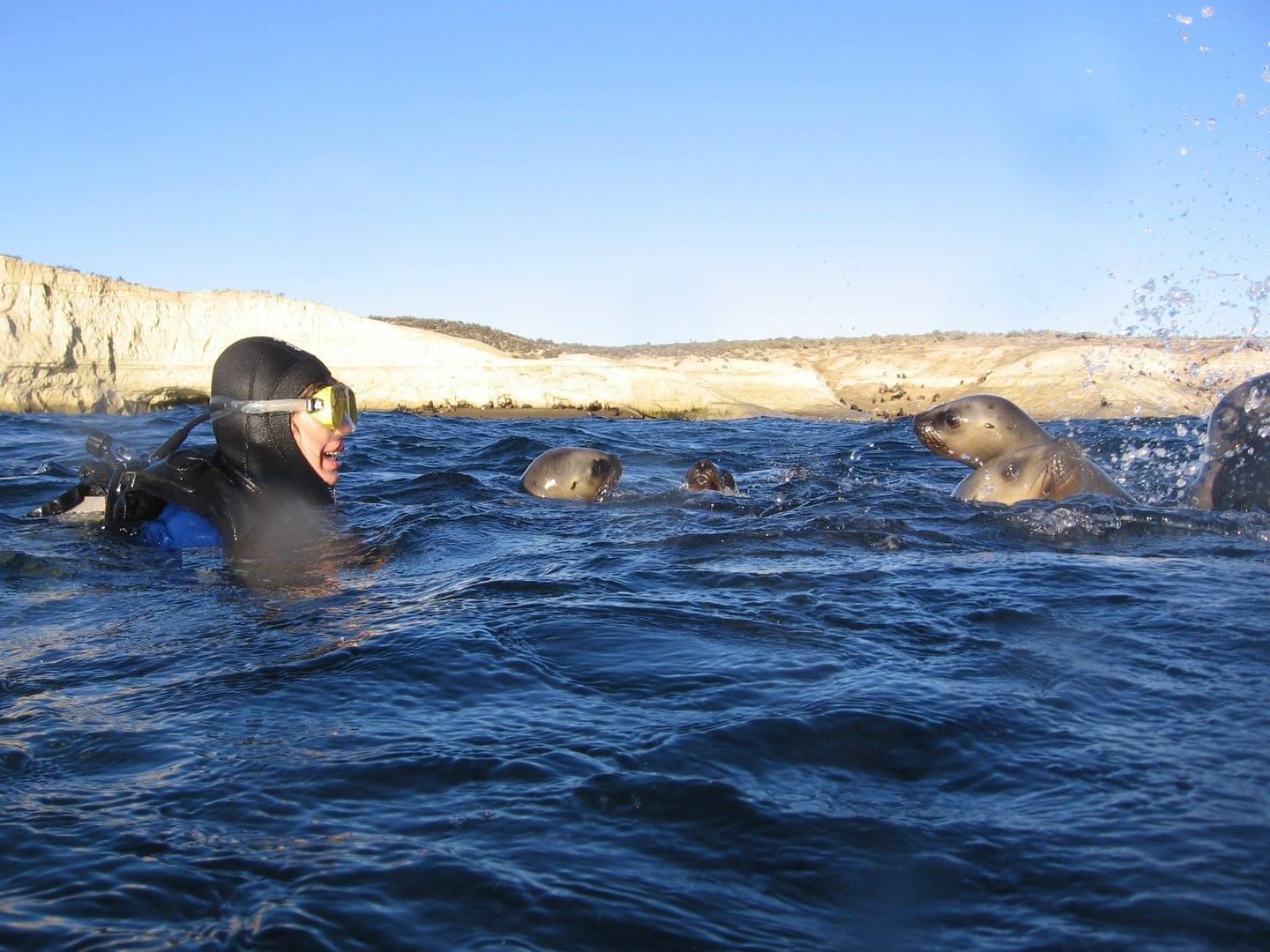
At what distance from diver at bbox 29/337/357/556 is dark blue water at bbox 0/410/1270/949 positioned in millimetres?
221

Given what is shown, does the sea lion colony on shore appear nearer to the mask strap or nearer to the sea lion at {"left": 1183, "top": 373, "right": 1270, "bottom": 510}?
the sea lion at {"left": 1183, "top": 373, "right": 1270, "bottom": 510}

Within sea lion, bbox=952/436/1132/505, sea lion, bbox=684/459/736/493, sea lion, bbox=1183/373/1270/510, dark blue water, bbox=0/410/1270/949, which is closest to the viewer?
dark blue water, bbox=0/410/1270/949

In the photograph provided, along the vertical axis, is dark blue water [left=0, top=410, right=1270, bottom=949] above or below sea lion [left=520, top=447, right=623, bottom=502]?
below

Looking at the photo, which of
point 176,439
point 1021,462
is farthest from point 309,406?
point 1021,462

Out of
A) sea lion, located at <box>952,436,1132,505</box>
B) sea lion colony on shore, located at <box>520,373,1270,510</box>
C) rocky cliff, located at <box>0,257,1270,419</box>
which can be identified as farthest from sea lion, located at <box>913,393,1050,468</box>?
rocky cliff, located at <box>0,257,1270,419</box>

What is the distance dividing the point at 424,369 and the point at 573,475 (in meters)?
16.1

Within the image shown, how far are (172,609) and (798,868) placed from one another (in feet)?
10.7

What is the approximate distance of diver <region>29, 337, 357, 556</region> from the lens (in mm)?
5664

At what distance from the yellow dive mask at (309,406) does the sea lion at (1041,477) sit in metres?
4.19

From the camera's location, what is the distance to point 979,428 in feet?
25.9

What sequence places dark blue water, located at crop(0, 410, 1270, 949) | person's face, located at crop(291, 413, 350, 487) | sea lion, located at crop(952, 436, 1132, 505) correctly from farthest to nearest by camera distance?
1. sea lion, located at crop(952, 436, 1132, 505)
2. person's face, located at crop(291, 413, 350, 487)
3. dark blue water, located at crop(0, 410, 1270, 949)

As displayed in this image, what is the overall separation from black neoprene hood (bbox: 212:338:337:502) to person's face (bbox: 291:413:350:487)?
3 centimetres

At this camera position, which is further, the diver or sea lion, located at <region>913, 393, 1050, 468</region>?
sea lion, located at <region>913, 393, 1050, 468</region>

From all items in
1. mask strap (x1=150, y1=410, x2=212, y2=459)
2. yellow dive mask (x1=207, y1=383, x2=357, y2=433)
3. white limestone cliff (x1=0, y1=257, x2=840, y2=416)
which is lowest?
mask strap (x1=150, y1=410, x2=212, y2=459)
